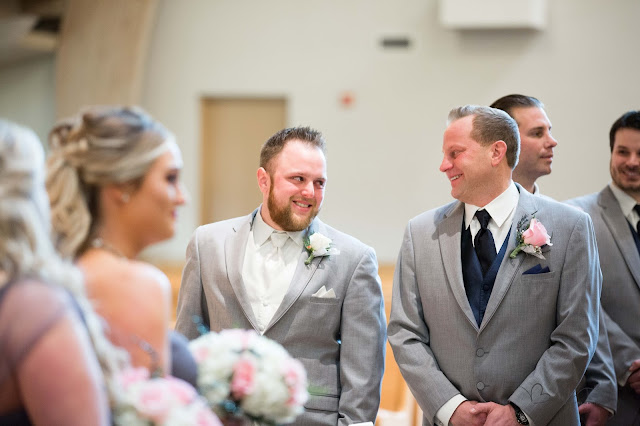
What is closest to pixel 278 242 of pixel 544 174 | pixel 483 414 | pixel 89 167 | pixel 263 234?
pixel 263 234

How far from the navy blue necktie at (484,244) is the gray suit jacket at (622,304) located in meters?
0.86

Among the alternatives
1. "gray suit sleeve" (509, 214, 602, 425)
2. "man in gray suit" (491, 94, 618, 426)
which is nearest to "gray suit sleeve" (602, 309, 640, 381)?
"man in gray suit" (491, 94, 618, 426)

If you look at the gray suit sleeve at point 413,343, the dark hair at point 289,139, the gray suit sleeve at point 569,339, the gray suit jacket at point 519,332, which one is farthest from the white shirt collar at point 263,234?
the gray suit sleeve at point 569,339

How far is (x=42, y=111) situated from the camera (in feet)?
32.2

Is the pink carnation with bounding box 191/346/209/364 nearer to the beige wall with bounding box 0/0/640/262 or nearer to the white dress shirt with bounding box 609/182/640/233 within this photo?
the white dress shirt with bounding box 609/182/640/233

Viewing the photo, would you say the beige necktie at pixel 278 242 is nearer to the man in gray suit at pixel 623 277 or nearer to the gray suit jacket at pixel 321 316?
the gray suit jacket at pixel 321 316

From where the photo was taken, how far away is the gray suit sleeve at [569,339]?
9.14 ft

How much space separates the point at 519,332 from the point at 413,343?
0.40 m

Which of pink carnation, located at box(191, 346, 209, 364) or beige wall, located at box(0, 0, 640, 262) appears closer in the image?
pink carnation, located at box(191, 346, 209, 364)

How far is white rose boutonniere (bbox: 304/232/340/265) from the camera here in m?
3.05

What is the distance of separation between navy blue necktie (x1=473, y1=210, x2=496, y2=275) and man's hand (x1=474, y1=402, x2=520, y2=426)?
0.49 meters

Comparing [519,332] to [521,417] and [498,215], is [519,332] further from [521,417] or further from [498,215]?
[498,215]

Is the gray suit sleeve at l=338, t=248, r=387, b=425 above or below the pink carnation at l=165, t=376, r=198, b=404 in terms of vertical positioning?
below

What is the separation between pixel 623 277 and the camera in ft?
11.5
